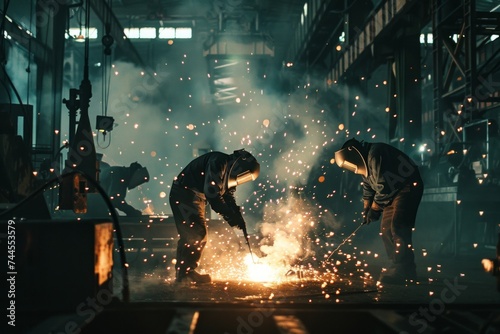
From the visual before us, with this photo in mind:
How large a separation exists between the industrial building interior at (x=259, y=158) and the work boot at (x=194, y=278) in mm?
208

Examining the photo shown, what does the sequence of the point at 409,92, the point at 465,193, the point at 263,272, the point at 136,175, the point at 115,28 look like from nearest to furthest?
the point at 263,272
the point at 465,193
the point at 409,92
the point at 136,175
the point at 115,28

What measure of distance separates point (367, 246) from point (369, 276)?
4.82 meters

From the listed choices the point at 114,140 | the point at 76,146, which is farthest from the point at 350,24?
the point at 114,140

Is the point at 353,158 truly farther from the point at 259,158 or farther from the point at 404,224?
the point at 259,158

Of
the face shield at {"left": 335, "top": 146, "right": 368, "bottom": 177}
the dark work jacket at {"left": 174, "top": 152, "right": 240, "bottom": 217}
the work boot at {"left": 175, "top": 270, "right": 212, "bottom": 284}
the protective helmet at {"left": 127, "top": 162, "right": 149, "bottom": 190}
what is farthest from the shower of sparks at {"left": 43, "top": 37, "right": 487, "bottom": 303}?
the protective helmet at {"left": 127, "top": 162, "right": 149, "bottom": 190}

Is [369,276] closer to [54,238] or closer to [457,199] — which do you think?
[457,199]

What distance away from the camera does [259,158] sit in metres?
19.5

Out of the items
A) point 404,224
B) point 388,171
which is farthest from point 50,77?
point 404,224

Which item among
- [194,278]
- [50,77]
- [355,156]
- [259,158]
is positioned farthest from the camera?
[259,158]

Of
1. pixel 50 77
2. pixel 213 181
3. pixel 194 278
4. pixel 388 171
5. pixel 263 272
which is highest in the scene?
pixel 50 77

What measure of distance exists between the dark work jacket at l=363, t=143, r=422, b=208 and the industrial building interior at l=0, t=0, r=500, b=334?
1.04 m

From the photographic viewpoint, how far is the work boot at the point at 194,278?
239 inches

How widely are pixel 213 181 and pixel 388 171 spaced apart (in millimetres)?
2010

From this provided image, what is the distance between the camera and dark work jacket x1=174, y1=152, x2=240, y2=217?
20.3 ft
